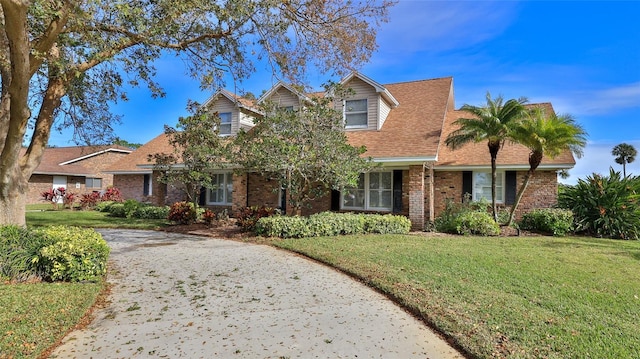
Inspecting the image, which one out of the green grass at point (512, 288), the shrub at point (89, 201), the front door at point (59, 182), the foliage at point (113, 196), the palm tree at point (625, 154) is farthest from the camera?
the palm tree at point (625, 154)

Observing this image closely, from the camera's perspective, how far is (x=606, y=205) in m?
12.8

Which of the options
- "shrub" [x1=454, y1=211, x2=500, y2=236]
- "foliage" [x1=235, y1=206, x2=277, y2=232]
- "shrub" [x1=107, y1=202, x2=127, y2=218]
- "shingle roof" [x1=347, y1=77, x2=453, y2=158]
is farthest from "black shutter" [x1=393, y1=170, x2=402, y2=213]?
"shrub" [x1=107, y1=202, x2=127, y2=218]

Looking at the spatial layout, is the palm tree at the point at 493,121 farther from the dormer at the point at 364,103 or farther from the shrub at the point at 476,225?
the dormer at the point at 364,103

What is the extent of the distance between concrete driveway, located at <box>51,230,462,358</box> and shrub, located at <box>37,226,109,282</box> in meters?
0.48

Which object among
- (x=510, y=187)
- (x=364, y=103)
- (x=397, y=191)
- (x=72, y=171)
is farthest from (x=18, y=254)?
(x=72, y=171)

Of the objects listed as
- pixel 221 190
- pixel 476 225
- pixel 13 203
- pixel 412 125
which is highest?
pixel 412 125

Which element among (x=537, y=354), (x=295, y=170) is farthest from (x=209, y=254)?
(x=537, y=354)

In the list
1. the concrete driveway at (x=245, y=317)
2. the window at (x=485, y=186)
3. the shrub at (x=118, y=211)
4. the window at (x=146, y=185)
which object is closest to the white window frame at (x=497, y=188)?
the window at (x=485, y=186)

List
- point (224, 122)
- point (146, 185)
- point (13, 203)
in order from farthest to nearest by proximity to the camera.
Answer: point (146, 185) < point (224, 122) < point (13, 203)

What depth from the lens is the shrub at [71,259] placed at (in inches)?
236

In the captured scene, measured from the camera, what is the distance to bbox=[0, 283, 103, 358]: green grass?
385 centimetres

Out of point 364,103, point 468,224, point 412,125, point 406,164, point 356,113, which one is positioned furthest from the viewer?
point 356,113

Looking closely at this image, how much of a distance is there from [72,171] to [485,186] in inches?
1210

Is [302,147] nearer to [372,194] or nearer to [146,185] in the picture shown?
[372,194]
